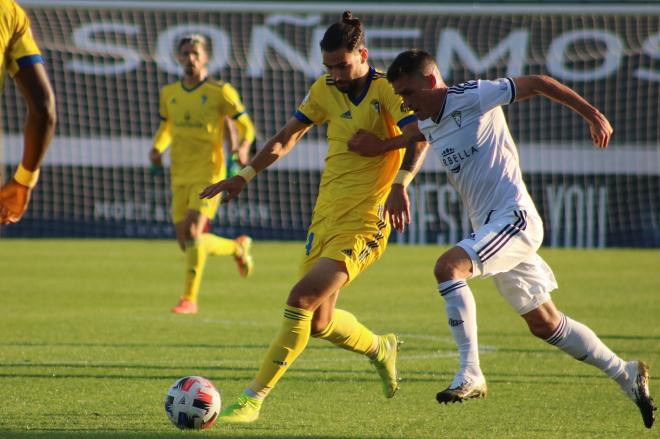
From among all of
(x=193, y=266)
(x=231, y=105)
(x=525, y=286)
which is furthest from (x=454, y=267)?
(x=231, y=105)

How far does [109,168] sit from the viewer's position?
76.1 ft

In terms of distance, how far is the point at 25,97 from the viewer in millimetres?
4598

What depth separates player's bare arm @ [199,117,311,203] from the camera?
6.25m

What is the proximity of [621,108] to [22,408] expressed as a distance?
1973 cm

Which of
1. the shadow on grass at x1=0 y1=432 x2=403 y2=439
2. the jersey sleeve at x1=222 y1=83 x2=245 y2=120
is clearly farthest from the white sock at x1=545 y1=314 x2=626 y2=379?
the jersey sleeve at x1=222 y1=83 x2=245 y2=120

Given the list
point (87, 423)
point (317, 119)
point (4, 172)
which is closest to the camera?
point (87, 423)

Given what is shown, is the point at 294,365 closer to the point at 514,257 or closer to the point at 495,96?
the point at 514,257

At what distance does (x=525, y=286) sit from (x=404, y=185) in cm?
85

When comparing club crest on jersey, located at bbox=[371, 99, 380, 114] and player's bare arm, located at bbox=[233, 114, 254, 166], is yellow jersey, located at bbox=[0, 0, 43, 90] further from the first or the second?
player's bare arm, located at bbox=[233, 114, 254, 166]

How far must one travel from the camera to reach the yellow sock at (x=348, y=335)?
6.53 metres

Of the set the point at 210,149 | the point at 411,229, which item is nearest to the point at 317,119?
the point at 210,149

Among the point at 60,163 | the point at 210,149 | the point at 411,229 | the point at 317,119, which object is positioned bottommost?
the point at 411,229

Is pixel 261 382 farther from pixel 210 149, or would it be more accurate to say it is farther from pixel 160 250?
pixel 160 250

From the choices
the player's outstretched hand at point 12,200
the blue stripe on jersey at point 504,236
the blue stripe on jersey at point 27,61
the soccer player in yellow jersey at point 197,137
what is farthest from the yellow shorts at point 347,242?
the soccer player in yellow jersey at point 197,137
